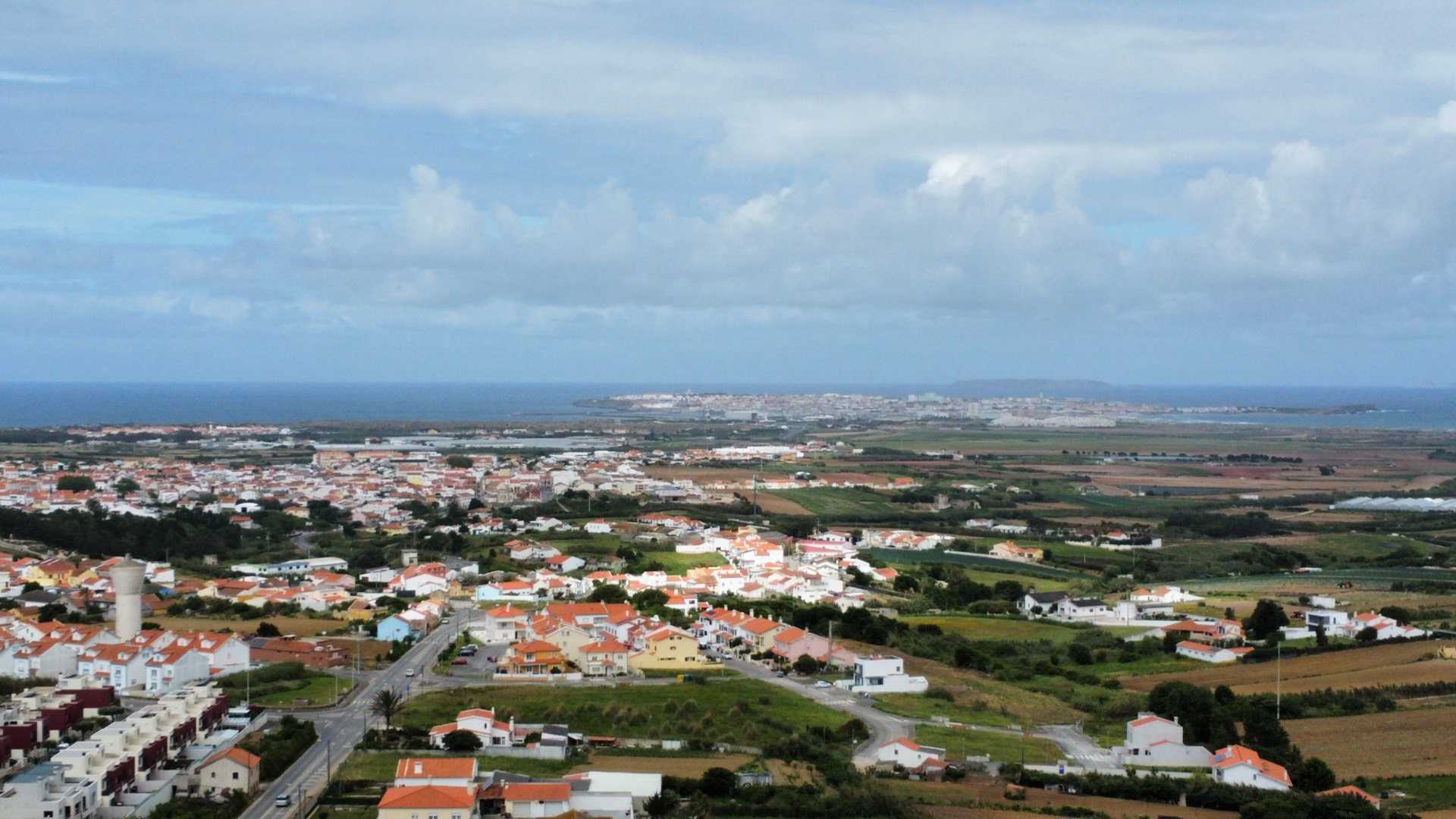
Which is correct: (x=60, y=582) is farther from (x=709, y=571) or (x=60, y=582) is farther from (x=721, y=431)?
(x=721, y=431)

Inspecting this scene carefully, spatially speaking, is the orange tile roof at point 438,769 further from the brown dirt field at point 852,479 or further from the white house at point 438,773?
the brown dirt field at point 852,479

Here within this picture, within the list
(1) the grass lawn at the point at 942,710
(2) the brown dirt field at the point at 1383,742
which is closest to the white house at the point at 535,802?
(1) the grass lawn at the point at 942,710

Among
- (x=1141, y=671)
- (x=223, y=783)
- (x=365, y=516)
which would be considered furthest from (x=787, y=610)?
(x=365, y=516)

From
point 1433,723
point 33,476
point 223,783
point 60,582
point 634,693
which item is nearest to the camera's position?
point 223,783

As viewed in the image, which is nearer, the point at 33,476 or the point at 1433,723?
the point at 1433,723

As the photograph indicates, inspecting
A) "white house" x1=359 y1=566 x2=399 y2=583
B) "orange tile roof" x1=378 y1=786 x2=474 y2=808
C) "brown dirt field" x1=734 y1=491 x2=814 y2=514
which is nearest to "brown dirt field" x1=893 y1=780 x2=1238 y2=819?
"orange tile roof" x1=378 y1=786 x2=474 y2=808

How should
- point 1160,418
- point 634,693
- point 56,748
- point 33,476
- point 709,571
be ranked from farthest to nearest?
point 1160,418
point 33,476
point 709,571
point 634,693
point 56,748

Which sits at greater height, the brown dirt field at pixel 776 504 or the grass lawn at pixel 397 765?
the grass lawn at pixel 397 765

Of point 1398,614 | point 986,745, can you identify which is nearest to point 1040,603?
point 1398,614
